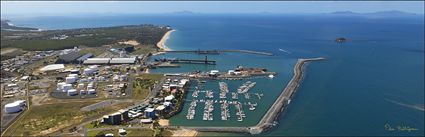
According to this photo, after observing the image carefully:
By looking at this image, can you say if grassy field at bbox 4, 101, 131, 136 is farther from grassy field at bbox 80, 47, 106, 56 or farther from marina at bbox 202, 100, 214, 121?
grassy field at bbox 80, 47, 106, 56

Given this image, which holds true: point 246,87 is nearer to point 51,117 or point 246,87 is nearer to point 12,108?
point 51,117

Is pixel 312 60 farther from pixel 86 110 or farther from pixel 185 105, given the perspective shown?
pixel 86 110

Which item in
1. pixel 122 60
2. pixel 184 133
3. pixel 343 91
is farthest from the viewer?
pixel 122 60

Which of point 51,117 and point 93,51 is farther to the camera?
point 93,51

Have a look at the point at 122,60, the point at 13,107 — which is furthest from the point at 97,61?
the point at 13,107

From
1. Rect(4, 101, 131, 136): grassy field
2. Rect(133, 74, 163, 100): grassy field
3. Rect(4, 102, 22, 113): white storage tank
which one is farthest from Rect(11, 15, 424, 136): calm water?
Rect(4, 102, 22, 113): white storage tank

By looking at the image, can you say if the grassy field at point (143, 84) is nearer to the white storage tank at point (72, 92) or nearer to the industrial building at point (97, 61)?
the white storage tank at point (72, 92)
